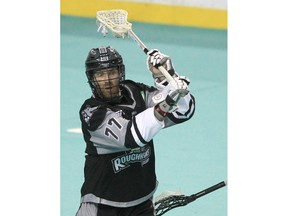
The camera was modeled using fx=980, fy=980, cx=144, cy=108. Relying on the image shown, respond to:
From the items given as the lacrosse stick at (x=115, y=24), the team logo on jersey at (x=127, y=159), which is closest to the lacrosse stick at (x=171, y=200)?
the team logo on jersey at (x=127, y=159)

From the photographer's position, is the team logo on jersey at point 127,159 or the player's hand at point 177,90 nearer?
the player's hand at point 177,90

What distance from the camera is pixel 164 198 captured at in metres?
5.13

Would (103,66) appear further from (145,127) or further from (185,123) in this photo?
(185,123)

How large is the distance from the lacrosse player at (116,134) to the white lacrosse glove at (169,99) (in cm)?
10

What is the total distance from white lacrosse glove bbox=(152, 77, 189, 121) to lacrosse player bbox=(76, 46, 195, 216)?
0.32ft

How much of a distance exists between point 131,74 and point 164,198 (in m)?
4.40

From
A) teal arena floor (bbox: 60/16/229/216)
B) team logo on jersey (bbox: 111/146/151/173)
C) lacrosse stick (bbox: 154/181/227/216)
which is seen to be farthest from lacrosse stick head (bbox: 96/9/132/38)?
teal arena floor (bbox: 60/16/229/216)

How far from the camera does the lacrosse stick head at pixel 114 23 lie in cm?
492

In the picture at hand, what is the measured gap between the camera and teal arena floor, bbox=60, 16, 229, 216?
6.60 m

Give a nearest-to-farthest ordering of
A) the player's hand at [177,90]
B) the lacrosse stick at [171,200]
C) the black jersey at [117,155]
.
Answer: the player's hand at [177,90], the black jersey at [117,155], the lacrosse stick at [171,200]

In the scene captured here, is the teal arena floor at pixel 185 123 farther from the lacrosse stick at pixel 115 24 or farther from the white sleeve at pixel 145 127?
the white sleeve at pixel 145 127

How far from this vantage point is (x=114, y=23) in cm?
496
